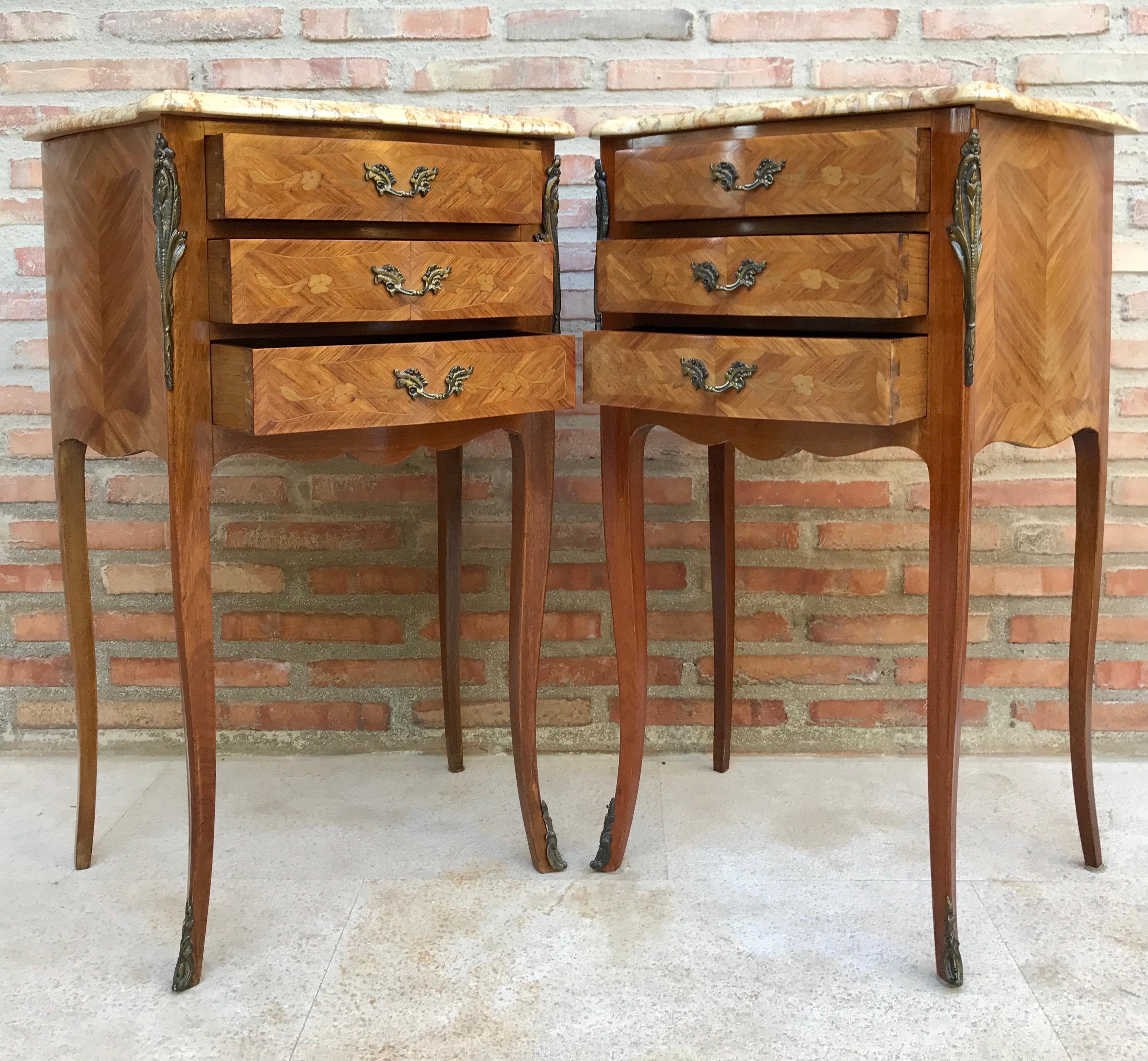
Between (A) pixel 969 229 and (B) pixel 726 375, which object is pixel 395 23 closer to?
(B) pixel 726 375

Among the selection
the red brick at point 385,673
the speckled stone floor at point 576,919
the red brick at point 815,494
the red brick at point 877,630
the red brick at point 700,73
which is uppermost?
the red brick at point 700,73

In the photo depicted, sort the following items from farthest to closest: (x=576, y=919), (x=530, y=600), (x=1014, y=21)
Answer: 1. (x=1014, y=21)
2. (x=530, y=600)
3. (x=576, y=919)

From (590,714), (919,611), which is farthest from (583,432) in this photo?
(919,611)

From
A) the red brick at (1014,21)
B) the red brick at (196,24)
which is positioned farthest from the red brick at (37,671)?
the red brick at (1014,21)

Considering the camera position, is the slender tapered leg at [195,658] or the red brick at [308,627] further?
the red brick at [308,627]

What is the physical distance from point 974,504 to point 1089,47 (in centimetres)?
76

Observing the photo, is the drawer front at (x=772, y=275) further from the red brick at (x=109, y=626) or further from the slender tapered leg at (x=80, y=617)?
the red brick at (x=109, y=626)

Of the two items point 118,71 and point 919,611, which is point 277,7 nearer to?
point 118,71

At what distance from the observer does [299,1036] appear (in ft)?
4.55

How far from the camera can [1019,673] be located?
7.25 ft

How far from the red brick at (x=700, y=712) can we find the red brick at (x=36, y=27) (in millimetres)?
1463

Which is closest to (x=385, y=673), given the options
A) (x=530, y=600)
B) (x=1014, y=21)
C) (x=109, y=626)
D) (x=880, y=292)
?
(x=109, y=626)

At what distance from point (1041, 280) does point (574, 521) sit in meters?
0.93

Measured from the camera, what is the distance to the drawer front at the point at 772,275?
4.64 ft
